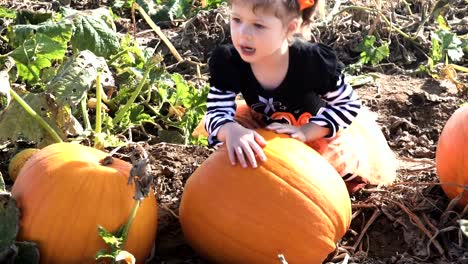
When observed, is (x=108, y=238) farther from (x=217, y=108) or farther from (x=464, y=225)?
(x=464, y=225)

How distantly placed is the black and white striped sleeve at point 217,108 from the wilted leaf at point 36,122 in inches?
24.2

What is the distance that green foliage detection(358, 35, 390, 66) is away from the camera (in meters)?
4.73

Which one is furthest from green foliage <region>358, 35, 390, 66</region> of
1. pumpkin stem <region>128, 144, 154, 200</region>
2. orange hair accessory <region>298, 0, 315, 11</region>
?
pumpkin stem <region>128, 144, 154, 200</region>

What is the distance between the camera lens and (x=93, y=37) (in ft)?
12.3

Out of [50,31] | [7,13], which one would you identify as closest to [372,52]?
[50,31]

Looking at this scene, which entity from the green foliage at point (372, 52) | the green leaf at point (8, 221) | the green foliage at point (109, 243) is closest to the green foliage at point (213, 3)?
the green foliage at point (372, 52)

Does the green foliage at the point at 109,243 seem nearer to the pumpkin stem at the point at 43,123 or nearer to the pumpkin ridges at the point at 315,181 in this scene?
the pumpkin ridges at the point at 315,181

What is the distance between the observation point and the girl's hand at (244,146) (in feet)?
9.01

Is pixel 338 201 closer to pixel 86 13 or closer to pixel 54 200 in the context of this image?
pixel 54 200

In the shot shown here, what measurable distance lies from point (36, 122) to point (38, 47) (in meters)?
0.46

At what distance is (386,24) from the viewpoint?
5082 mm

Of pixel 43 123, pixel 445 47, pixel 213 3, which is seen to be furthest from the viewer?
pixel 213 3

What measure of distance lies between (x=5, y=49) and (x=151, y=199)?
6.28ft

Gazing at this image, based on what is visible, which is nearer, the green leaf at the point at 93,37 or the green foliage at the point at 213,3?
the green leaf at the point at 93,37
